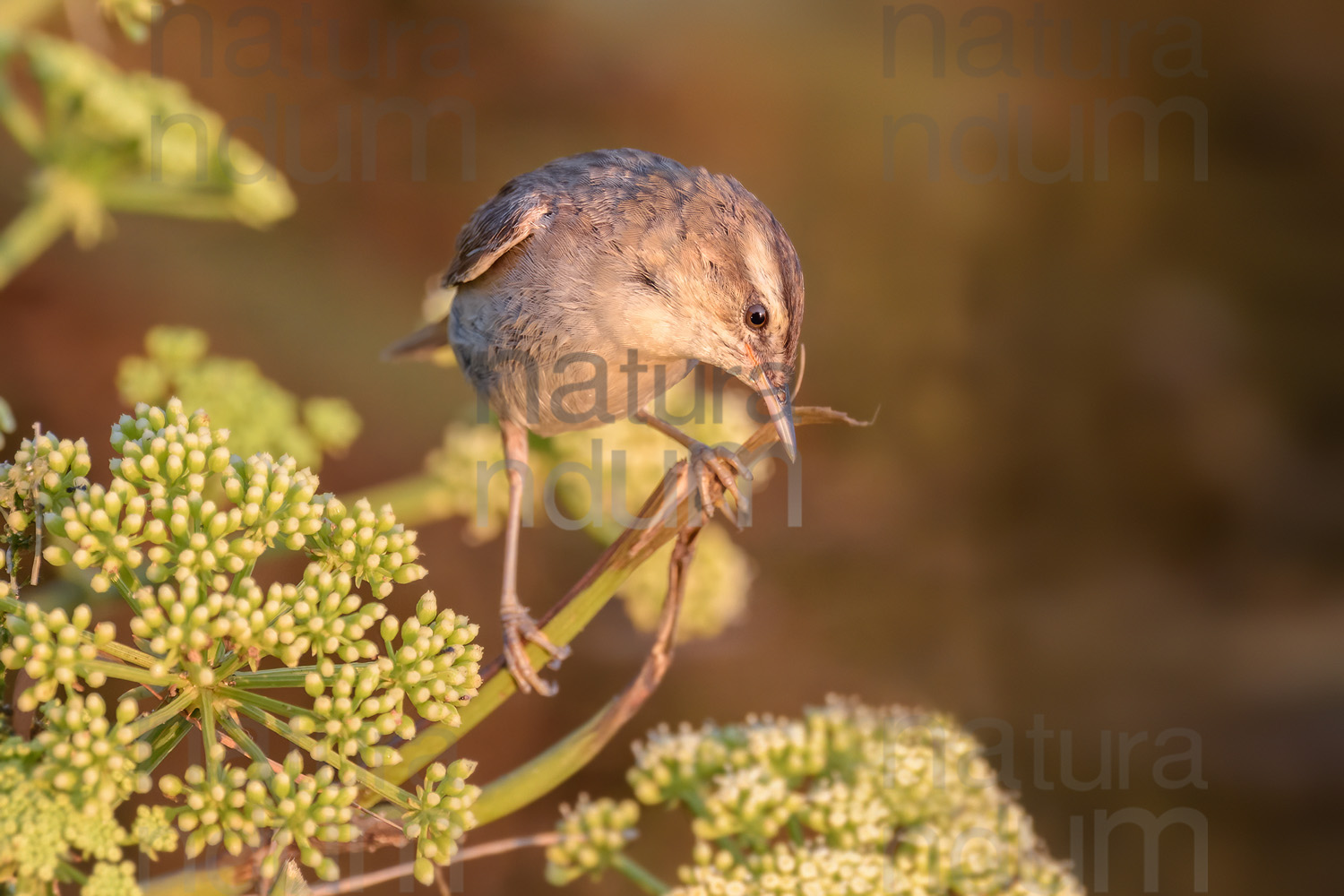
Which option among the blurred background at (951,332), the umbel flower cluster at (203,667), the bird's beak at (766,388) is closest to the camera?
the umbel flower cluster at (203,667)

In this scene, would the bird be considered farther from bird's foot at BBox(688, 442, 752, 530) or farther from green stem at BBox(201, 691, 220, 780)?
green stem at BBox(201, 691, 220, 780)

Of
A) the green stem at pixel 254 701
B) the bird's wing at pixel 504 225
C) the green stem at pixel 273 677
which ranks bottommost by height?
the green stem at pixel 254 701

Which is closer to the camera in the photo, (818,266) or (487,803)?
(487,803)

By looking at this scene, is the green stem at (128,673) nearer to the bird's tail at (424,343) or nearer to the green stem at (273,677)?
the green stem at (273,677)

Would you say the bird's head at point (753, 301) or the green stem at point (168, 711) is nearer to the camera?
the green stem at point (168, 711)

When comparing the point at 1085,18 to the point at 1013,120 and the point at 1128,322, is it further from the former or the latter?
the point at 1128,322

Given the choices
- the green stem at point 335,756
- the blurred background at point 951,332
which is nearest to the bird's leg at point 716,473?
the green stem at point 335,756

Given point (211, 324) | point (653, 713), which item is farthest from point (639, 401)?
point (211, 324)
